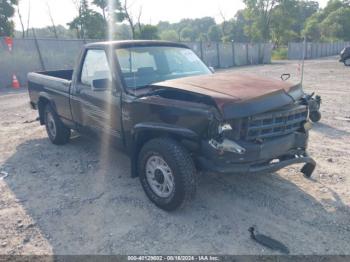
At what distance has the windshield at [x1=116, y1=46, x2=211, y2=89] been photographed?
13.4 feet

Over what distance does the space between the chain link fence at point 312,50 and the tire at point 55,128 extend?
34865 millimetres


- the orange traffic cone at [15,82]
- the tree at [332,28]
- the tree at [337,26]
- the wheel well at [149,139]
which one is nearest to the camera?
the wheel well at [149,139]

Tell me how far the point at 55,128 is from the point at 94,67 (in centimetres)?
187

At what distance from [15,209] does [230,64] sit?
2624cm

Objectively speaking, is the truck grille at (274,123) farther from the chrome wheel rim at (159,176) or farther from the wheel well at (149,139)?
the chrome wheel rim at (159,176)

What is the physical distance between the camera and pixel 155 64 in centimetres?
443

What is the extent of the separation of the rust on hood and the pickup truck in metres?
0.01

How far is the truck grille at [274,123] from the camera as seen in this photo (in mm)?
3123

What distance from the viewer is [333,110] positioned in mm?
8211

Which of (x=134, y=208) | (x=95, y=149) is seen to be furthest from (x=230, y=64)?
(x=134, y=208)

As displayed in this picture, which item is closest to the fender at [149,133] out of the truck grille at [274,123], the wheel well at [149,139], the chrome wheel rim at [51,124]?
the wheel well at [149,139]

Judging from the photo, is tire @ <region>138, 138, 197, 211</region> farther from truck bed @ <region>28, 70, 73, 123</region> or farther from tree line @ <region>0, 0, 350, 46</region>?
tree line @ <region>0, 0, 350, 46</region>

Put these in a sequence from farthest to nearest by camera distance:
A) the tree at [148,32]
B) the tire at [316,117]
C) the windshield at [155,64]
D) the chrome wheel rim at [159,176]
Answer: the tree at [148,32]
the tire at [316,117]
the windshield at [155,64]
the chrome wheel rim at [159,176]

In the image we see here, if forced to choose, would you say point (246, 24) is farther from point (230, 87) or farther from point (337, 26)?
point (230, 87)
